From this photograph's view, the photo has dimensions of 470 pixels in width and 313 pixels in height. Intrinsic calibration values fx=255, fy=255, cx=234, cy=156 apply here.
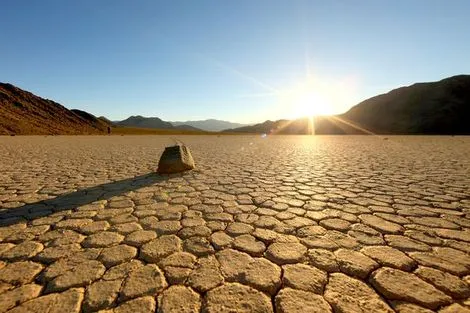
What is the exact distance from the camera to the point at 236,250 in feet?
7.42

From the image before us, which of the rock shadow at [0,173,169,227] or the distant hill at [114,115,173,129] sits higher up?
the distant hill at [114,115,173,129]

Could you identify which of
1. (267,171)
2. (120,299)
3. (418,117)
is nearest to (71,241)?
(120,299)

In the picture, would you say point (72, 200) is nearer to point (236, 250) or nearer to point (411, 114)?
point (236, 250)

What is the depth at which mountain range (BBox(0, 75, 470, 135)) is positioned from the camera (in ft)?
155

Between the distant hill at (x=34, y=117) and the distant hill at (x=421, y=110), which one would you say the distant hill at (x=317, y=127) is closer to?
the distant hill at (x=421, y=110)

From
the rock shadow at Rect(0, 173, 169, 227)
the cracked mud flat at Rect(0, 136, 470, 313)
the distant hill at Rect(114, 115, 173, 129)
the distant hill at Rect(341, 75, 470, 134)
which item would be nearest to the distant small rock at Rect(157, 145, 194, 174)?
the rock shadow at Rect(0, 173, 169, 227)

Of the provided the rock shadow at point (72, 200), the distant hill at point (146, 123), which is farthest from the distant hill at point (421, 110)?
the distant hill at point (146, 123)

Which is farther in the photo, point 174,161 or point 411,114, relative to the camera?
point 411,114

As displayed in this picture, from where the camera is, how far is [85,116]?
2530 inches

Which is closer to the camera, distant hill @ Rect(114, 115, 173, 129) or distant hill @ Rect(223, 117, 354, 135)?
distant hill @ Rect(223, 117, 354, 135)

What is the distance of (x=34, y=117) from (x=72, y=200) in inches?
2212

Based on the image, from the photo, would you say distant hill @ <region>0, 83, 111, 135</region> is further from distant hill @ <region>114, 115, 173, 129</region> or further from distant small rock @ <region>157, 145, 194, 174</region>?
distant hill @ <region>114, 115, 173, 129</region>

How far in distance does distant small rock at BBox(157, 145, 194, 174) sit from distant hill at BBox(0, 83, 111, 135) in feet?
131

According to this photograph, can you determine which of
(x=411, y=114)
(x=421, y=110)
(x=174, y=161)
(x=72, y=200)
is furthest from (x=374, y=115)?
(x=72, y=200)
